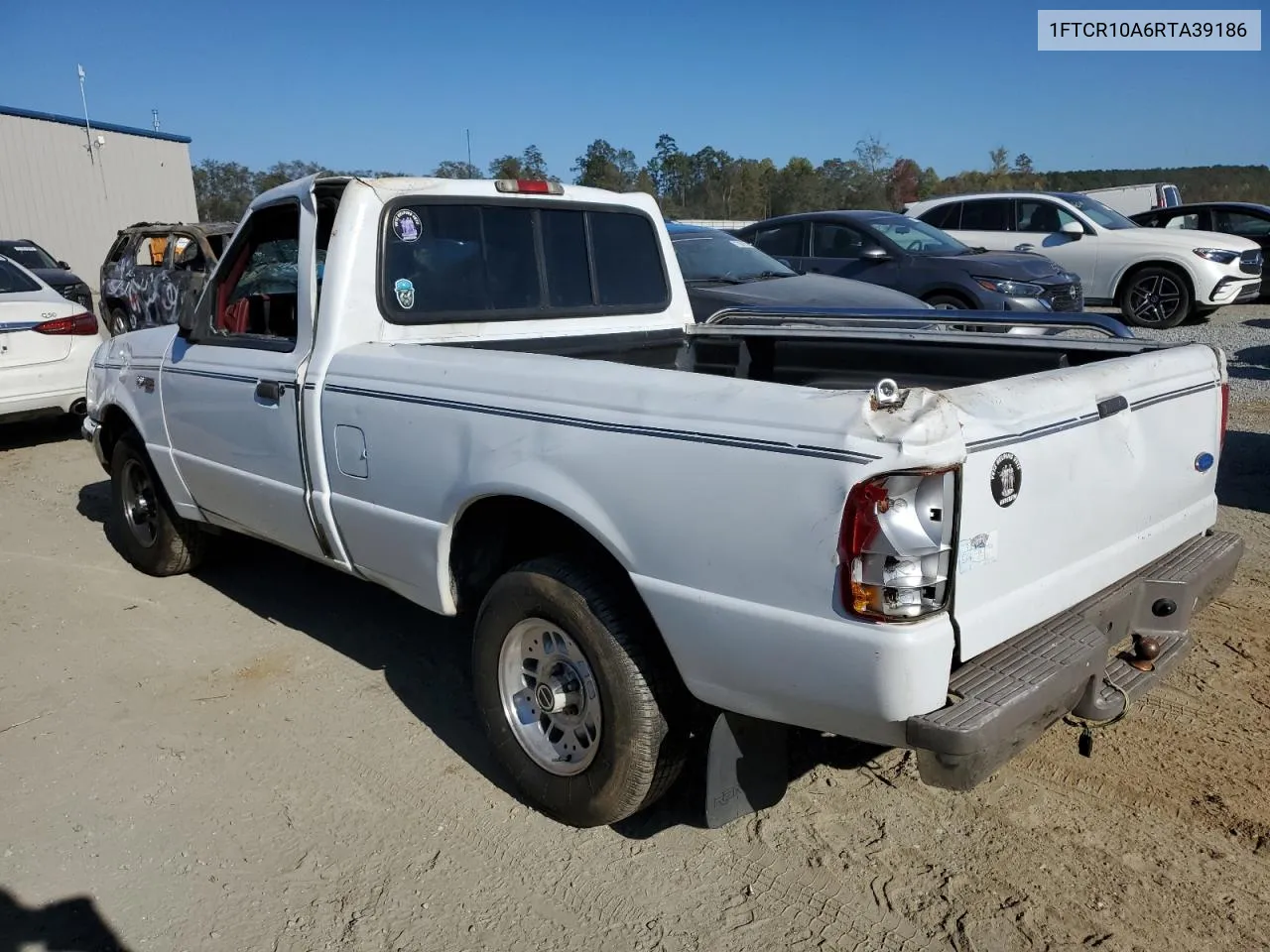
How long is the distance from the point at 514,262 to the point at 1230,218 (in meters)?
15.5

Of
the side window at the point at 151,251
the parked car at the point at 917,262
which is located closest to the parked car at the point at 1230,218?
the parked car at the point at 917,262

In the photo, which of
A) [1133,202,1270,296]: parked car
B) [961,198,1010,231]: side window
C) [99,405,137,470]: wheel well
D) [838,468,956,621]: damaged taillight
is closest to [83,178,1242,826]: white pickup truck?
[838,468,956,621]: damaged taillight

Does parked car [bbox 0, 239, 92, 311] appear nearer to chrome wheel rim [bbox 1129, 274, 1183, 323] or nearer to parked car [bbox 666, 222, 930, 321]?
parked car [bbox 666, 222, 930, 321]

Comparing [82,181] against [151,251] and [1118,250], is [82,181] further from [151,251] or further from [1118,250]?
[1118,250]

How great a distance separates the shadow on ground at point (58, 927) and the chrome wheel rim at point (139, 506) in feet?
9.23

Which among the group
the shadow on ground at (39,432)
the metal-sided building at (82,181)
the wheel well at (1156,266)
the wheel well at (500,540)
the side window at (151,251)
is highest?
the metal-sided building at (82,181)

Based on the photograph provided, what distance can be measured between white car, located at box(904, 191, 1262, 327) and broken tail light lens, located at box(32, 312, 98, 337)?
35.0ft

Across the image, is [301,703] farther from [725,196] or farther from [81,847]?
[725,196]

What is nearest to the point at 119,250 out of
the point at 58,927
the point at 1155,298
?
the point at 58,927

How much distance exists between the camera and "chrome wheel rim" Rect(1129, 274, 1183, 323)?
43.2 feet

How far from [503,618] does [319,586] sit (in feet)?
8.44

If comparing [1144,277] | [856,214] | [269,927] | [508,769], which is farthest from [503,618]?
[1144,277]

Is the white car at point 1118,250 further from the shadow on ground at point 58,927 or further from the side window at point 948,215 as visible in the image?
the shadow on ground at point 58,927

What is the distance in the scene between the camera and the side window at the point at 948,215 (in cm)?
1447
